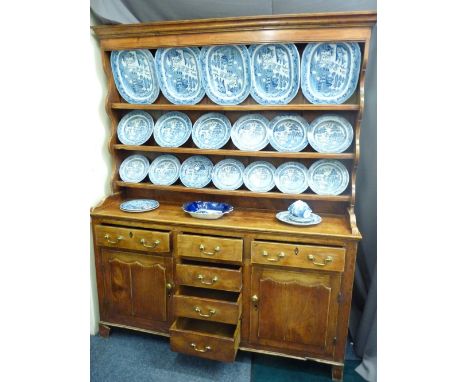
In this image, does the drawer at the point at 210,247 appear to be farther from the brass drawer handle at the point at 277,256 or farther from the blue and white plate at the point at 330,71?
the blue and white plate at the point at 330,71

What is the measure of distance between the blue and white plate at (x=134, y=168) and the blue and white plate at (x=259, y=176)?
26.1 inches

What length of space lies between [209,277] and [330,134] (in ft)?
3.31

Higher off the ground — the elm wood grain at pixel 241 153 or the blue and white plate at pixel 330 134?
the blue and white plate at pixel 330 134

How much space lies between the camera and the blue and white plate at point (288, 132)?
5.43ft

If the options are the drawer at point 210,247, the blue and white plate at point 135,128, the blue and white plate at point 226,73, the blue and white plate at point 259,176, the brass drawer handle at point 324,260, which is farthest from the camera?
the blue and white plate at point 135,128

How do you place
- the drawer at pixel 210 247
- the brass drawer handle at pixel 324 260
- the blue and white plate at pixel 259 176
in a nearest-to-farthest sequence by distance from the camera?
the brass drawer handle at pixel 324 260 < the drawer at pixel 210 247 < the blue and white plate at pixel 259 176

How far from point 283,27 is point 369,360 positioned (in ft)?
5.81

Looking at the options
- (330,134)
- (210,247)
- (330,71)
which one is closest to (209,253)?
(210,247)

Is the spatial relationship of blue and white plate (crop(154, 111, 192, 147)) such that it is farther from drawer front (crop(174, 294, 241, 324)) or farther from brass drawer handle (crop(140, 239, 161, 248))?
drawer front (crop(174, 294, 241, 324))

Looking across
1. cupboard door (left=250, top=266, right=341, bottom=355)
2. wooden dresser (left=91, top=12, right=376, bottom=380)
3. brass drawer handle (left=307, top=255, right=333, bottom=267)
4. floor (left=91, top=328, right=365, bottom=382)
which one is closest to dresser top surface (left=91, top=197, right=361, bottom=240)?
wooden dresser (left=91, top=12, right=376, bottom=380)

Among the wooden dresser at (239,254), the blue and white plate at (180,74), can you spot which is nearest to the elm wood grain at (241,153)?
the wooden dresser at (239,254)

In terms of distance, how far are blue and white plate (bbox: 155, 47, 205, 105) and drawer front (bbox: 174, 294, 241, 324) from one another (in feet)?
3.61

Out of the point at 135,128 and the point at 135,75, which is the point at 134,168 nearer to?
the point at 135,128

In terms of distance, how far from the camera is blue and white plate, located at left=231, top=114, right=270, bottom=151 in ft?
5.59
